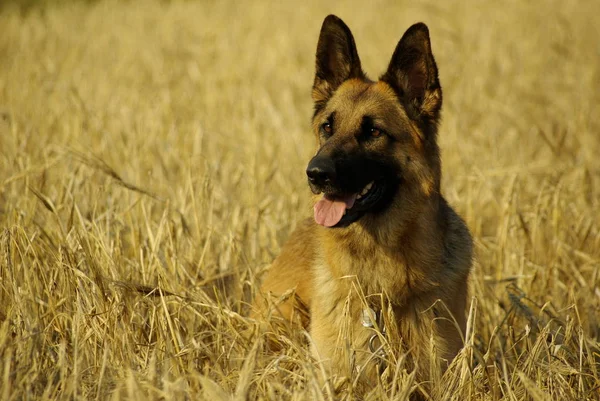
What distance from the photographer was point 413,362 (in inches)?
156

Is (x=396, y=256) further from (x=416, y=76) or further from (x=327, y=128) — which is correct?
(x=416, y=76)

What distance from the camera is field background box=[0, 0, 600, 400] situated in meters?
3.71

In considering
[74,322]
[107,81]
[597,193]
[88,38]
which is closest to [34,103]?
[107,81]

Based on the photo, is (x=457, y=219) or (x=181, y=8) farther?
→ (x=181, y=8)

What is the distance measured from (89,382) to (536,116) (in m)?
7.10

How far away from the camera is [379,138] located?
426 cm

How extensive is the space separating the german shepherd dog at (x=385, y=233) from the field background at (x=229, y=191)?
25 cm

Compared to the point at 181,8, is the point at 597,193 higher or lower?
lower

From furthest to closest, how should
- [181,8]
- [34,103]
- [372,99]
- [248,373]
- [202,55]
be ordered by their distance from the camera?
1. [181,8]
2. [202,55]
3. [34,103]
4. [372,99]
5. [248,373]

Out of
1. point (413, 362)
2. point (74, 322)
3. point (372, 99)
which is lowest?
point (413, 362)

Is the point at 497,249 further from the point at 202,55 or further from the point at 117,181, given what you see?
the point at 202,55

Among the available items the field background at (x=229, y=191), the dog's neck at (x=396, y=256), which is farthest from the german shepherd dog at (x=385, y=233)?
the field background at (x=229, y=191)

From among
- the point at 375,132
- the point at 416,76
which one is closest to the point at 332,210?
the point at 375,132

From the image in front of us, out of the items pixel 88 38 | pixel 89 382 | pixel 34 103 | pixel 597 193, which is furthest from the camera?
pixel 88 38
